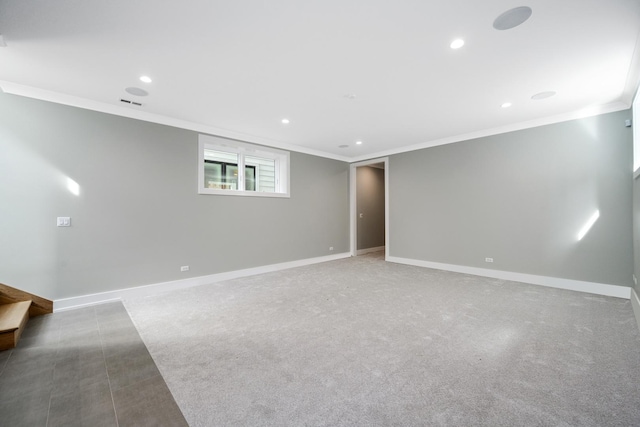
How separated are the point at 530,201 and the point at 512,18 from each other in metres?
3.43

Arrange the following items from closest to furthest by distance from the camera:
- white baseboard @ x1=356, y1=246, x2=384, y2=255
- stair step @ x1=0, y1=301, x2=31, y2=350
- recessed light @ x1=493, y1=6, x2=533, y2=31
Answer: recessed light @ x1=493, y1=6, x2=533, y2=31, stair step @ x1=0, y1=301, x2=31, y2=350, white baseboard @ x1=356, y1=246, x2=384, y2=255

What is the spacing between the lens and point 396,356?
7.09 ft

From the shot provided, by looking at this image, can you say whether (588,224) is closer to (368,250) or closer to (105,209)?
(368,250)

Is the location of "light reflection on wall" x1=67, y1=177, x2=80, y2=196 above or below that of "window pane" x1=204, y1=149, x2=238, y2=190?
below

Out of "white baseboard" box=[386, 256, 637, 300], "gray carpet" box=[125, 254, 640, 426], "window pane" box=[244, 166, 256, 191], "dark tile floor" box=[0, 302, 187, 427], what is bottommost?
"dark tile floor" box=[0, 302, 187, 427]

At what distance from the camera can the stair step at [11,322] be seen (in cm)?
232

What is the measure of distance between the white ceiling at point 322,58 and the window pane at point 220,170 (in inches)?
31.5

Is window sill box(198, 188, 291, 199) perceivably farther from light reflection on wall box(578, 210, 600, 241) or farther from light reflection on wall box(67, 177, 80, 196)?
light reflection on wall box(578, 210, 600, 241)

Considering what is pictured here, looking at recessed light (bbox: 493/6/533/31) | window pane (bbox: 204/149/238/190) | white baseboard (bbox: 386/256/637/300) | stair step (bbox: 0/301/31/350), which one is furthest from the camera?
window pane (bbox: 204/149/238/190)

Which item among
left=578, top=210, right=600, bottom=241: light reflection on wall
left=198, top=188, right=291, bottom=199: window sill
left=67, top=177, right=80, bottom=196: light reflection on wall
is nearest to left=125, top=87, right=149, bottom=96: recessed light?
left=67, top=177, right=80, bottom=196: light reflection on wall

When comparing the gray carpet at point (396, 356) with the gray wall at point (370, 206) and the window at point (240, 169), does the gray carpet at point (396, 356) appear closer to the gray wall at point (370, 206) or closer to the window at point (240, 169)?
the window at point (240, 169)

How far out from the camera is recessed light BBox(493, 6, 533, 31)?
6.53ft

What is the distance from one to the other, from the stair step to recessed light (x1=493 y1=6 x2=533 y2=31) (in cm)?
494

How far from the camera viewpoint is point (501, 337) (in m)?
2.48
